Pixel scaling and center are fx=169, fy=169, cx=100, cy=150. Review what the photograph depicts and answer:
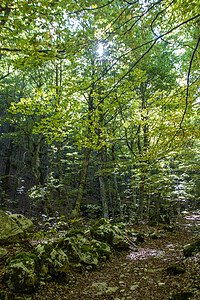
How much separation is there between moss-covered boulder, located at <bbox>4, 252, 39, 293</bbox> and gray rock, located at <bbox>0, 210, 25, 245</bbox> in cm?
108

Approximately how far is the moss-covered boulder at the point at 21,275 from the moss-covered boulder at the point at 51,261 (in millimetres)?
452

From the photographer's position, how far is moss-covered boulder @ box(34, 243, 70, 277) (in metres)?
4.08

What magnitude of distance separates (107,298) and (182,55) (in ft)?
43.1

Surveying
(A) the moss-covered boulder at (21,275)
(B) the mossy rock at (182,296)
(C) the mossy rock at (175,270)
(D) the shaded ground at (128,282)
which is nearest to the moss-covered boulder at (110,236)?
(D) the shaded ground at (128,282)

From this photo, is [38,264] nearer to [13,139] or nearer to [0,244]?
[0,244]

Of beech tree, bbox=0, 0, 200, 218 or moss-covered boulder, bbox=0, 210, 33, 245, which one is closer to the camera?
beech tree, bbox=0, 0, 200, 218

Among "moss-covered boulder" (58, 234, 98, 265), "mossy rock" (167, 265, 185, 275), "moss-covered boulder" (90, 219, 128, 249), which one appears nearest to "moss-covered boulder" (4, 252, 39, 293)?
"moss-covered boulder" (58, 234, 98, 265)

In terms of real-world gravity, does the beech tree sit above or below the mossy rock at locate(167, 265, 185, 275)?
above

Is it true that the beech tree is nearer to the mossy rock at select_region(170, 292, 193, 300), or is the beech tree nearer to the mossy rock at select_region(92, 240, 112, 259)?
the mossy rock at select_region(92, 240, 112, 259)

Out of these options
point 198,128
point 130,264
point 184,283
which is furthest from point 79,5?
point 130,264

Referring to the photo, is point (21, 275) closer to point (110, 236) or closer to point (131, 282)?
point (131, 282)

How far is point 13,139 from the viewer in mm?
13758

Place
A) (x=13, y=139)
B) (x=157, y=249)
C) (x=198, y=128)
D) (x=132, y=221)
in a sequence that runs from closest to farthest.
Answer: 1. (x=198, y=128)
2. (x=157, y=249)
3. (x=132, y=221)
4. (x=13, y=139)

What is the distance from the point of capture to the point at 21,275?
10.8 ft
